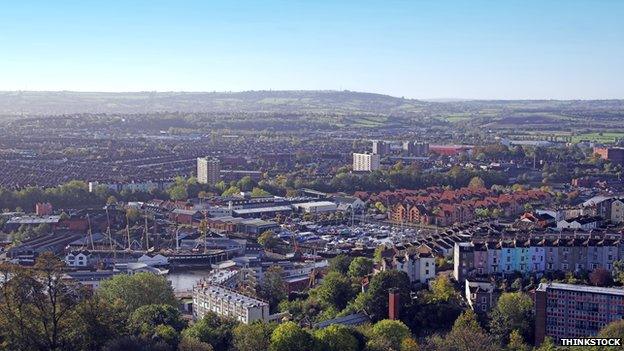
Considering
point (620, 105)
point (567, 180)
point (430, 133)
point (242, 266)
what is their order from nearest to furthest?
point (242, 266) < point (567, 180) < point (430, 133) < point (620, 105)

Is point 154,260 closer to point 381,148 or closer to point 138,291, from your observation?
point 138,291

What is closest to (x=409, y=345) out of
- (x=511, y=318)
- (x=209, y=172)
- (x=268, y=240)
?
(x=511, y=318)

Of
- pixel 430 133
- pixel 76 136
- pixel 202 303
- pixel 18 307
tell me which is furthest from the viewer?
pixel 430 133

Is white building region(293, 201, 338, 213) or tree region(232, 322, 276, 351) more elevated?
tree region(232, 322, 276, 351)

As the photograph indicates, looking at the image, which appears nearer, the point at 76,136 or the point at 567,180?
the point at 567,180

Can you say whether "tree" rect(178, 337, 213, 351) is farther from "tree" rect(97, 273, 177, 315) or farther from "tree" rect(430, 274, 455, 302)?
"tree" rect(430, 274, 455, 302)

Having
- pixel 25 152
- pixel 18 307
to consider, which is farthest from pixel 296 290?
pixel 25 152

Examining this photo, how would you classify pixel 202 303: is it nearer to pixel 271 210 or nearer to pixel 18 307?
pixel 18 307

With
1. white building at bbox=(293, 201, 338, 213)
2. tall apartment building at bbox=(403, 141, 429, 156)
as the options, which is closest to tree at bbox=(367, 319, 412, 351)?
white building at bbox=(293, 201, 338, 213)
